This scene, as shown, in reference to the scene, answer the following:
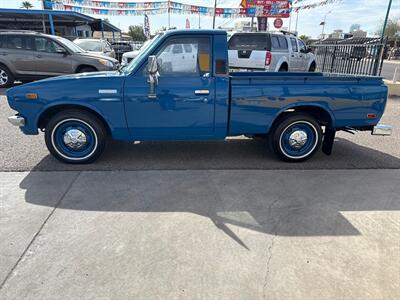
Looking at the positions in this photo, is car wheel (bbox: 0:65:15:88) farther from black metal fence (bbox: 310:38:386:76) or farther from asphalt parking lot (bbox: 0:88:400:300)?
black metal fence (bbox: 310:38:386:76)

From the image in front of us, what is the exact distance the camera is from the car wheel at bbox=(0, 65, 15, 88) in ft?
35.7

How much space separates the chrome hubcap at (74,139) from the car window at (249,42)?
8444mm

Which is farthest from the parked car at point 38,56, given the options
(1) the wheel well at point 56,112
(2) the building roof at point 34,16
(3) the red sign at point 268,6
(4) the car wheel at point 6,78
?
(3) the red sign at point 268,6

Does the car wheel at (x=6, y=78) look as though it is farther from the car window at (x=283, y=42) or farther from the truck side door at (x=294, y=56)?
the truck side door at (x=294, y=56)

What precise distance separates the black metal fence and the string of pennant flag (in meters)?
12.3

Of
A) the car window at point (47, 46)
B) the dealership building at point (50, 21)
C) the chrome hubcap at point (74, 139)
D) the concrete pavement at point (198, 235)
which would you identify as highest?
the dealership building at point (50, 21)

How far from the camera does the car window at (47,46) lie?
10727 millimetres

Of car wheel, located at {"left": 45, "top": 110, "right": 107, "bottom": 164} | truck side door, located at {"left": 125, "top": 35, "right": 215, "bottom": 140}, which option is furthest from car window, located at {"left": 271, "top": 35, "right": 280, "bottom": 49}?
car wheel, located at {"left": 45, "top": 110, "right": 107, "bottom": 164}

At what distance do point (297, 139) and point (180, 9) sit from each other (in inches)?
1168

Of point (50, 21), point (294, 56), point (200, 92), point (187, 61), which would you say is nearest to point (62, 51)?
point (187, 61)

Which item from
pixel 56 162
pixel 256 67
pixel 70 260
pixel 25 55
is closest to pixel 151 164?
pixel 56 162

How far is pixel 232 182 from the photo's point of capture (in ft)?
13.8

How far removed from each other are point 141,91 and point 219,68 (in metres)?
1.11

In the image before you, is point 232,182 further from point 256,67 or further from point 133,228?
point 256,67
